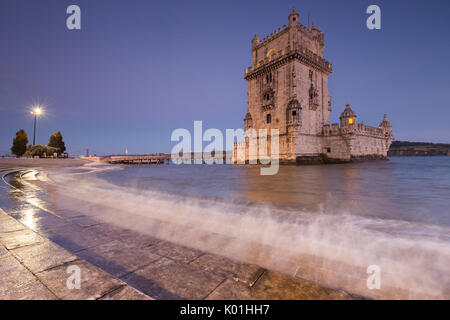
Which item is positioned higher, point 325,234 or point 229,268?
point 229,268

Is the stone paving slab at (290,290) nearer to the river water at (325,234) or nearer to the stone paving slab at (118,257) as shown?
the river water at (325,234)

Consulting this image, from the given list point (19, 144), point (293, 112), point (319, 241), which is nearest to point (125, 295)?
point (319, 241)

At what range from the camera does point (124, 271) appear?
1.79 m

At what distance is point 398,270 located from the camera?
217cm

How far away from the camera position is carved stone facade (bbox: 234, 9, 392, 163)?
23.4 meters

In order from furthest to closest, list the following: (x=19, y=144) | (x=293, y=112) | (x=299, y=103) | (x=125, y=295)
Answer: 1. (x=19, y=144)
2. (x=299, y=103)
3. (x=293, y=112)
4. (x=125, y=295)

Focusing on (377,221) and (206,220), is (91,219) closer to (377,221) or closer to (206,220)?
(206,220)

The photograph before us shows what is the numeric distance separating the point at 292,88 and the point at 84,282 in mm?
26043

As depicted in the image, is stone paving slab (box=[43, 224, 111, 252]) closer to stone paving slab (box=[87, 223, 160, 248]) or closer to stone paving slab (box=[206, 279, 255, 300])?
stone paving slab (box=[87, 223, 160, 248])

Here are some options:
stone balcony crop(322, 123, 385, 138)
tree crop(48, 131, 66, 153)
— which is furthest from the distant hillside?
tree crop(48, 131, 66, 153)

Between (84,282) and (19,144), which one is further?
(19,144)

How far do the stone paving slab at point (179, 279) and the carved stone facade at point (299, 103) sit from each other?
23.1 meters

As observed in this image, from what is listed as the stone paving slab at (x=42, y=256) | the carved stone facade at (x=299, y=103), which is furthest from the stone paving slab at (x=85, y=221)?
the carved stone facade at (x=299, y=103)

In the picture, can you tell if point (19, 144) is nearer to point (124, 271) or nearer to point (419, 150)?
point (124, 271)
